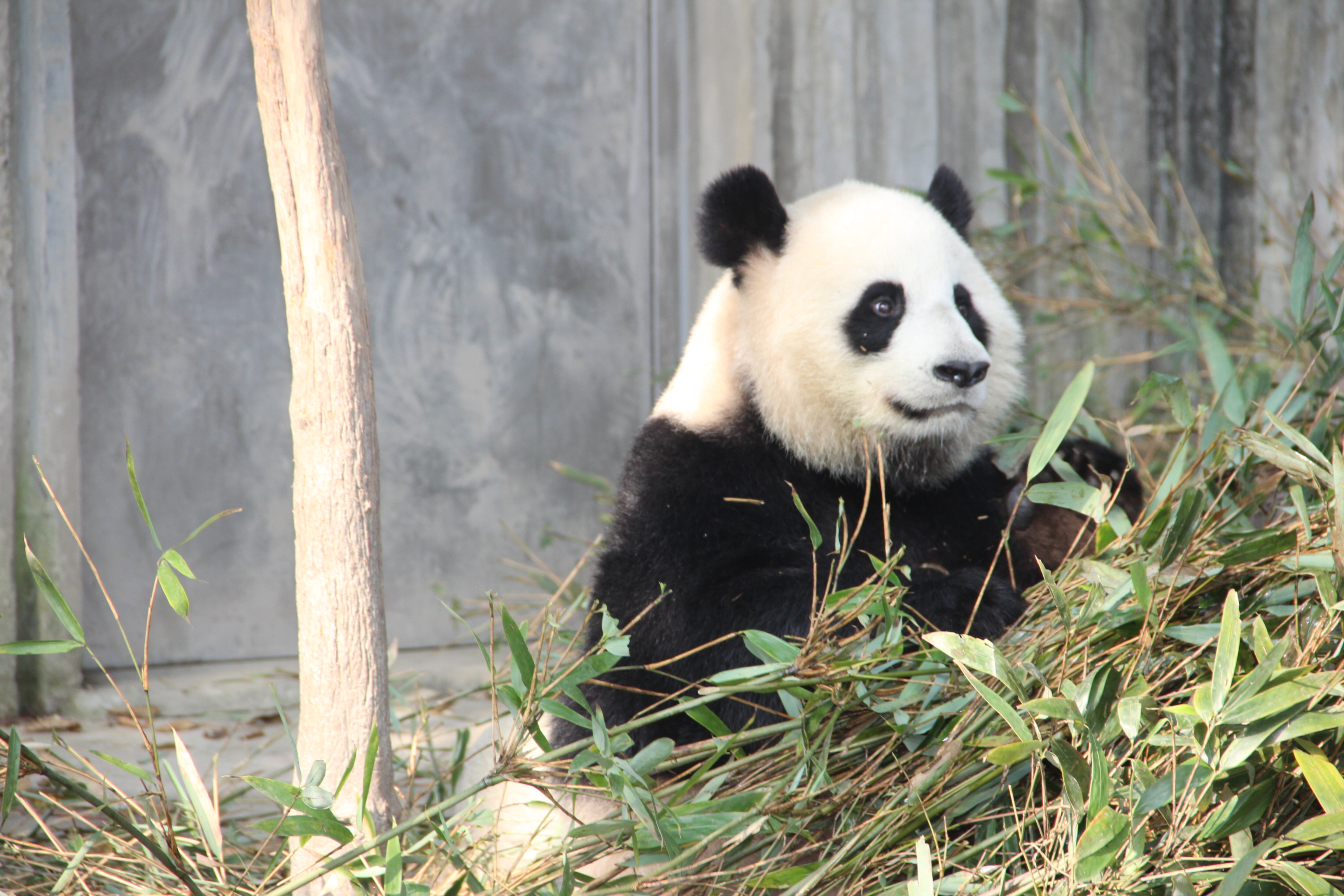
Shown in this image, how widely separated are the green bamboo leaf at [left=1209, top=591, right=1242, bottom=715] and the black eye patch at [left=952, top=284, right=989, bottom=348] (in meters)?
0.86

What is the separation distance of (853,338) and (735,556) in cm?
40

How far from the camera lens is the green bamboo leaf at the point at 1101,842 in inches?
38.3

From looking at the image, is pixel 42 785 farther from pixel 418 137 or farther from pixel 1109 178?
pixel 1109 178

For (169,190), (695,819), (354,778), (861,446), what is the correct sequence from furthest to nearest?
(169,190) → (861,446) → (354,778) → (695,819)

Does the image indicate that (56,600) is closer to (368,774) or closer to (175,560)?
(175,560)

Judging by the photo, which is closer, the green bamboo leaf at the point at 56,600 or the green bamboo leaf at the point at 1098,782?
the green bamboo leaf at the point at 1098,782

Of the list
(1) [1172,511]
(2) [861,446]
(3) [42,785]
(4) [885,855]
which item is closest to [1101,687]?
(4) [885,855]

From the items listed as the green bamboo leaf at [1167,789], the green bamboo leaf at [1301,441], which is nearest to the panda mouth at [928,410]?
the green bamboo leaf at [1301,441]

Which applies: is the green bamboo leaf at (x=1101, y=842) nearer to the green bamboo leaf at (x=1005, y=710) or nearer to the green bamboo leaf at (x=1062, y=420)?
the green bamboo leaf at (x=1005, y=710)

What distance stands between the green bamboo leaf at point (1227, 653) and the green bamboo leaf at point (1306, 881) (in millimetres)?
144

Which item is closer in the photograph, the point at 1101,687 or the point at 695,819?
the point at 1101,687

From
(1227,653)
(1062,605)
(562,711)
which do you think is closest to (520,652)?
(562,711)

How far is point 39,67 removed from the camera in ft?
→ 8.96

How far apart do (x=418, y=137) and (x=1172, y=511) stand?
111 inches
